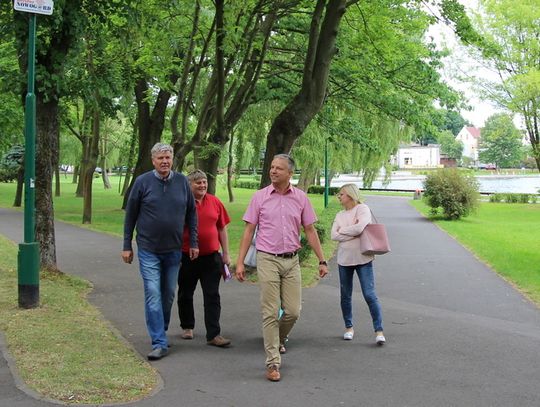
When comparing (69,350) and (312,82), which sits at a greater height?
(312,82)

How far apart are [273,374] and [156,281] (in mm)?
1404

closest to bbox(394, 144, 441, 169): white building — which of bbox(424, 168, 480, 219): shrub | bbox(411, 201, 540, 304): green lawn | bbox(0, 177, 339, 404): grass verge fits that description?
bbox(411, 201, 540, 304): green lawn

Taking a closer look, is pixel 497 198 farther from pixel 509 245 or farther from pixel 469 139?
pixel 469 139

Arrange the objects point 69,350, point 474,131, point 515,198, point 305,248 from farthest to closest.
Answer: point 474,131
point 515,198
point 305,248
point 69,350

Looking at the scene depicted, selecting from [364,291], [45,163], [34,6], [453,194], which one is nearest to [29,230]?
[45,163]

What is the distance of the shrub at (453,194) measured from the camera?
2706cm

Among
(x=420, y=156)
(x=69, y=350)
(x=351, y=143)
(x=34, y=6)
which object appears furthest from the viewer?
(x=420, y=156)

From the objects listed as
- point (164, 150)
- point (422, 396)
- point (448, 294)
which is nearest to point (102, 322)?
point (164, 150)

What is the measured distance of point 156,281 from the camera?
234 inches

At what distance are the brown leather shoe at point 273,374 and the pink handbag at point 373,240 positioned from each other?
178 centimetres

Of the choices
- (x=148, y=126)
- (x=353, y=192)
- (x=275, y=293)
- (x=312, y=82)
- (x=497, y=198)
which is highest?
(x=312, y=82)

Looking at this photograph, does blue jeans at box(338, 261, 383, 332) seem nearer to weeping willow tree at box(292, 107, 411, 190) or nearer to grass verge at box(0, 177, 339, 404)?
grass verge at box(0, 177, 339, 404)

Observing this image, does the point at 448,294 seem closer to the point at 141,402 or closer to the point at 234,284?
the point at 234,284

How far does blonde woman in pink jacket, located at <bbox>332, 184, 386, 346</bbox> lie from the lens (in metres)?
6.61
